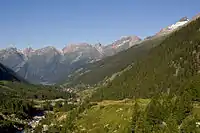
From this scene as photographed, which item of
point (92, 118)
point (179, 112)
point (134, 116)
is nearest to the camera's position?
point (179, 112)

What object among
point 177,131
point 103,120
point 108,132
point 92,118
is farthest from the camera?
point 92,118

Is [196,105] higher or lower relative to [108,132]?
higher

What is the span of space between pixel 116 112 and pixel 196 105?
5633 cm

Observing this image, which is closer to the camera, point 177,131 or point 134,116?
point 177,131

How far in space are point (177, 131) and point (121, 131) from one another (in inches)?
1537

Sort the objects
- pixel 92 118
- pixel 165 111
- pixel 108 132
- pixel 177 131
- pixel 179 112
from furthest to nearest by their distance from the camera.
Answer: pixel 92 118
pixel 108 132
pixel 165 111
pixel 179 112
pixel 177 131

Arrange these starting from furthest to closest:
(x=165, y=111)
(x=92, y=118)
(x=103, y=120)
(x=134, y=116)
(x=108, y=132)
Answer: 1. (x=92, y=118)
2. (x=103, y=120)
3. (x=108, y=132)
4. (x=134, y=116)
5. (x=165, y=111)

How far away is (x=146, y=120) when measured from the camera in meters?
119

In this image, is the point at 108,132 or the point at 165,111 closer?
the point at 165,111

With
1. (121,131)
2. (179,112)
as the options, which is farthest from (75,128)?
(179,112)

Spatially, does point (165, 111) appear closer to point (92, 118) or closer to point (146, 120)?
point (146, 120)

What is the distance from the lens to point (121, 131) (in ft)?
447

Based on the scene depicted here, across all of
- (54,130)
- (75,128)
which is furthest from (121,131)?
(54,130)

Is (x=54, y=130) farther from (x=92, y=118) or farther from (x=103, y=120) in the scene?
(x=103, y=120)
